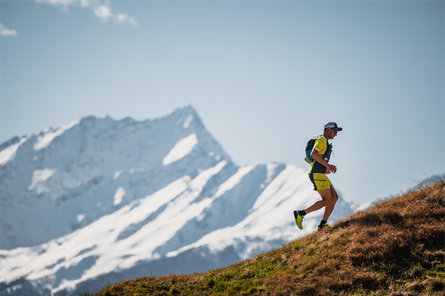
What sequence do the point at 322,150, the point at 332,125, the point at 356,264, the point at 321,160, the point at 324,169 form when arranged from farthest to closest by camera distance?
the point at 332,125 < the point at 324,169 < the point at 322,150 < the point at 321,160 < the point at 356,264

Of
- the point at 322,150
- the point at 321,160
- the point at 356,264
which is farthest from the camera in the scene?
the point at 322,150

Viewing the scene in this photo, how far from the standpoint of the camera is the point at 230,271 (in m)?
11.9

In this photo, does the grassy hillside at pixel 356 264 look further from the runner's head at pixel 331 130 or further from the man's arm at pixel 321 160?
the runner's head at pixel 331 130

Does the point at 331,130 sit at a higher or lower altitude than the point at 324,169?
higher

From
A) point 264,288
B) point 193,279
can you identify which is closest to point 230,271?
point 193,279

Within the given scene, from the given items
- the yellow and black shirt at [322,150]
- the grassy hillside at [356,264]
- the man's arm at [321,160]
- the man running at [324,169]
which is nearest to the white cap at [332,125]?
the man running at [324,169]

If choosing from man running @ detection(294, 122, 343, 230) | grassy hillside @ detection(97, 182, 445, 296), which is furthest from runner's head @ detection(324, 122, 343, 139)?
grassy hillside @ detection(97, 182, 445, 296)

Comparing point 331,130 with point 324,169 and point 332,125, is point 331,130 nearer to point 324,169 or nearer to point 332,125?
point 332,125

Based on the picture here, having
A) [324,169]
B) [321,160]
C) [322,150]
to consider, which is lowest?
[324,169]

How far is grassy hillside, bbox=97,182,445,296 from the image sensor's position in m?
8.98

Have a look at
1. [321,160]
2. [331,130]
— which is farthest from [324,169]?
[331,130]

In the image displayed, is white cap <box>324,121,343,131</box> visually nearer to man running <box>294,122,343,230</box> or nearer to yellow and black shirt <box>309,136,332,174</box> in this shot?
man running <box>294,122,343,230</box>

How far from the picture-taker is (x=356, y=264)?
974cm

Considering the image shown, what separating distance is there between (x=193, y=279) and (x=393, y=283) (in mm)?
6234
